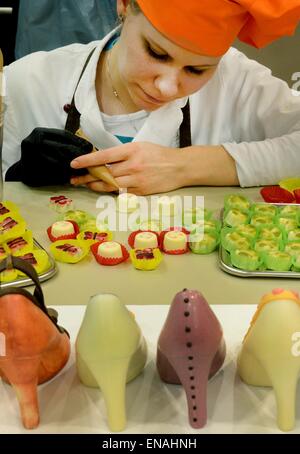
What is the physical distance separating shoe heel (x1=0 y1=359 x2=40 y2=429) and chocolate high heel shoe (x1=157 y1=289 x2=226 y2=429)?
0.12m

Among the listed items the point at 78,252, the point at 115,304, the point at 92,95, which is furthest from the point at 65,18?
the point at 115,304

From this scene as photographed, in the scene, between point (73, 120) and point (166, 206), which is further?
point (73, 120)

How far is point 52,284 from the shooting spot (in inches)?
32.4

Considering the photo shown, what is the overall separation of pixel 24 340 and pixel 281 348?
219mm

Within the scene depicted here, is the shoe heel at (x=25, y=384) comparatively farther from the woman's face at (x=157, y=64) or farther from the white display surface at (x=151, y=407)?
the woman's face at (x=157, y=64)

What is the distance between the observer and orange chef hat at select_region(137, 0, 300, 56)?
0.88 metres

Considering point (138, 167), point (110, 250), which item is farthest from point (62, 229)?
point (138, 167)

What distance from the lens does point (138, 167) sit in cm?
110

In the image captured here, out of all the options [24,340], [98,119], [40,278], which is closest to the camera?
[24,340]

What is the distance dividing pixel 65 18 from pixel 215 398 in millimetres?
1222

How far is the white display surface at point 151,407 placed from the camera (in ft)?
1.84

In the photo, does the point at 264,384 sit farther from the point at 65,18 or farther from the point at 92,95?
the point at 65,18

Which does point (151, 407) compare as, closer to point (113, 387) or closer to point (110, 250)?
point (113, 387)

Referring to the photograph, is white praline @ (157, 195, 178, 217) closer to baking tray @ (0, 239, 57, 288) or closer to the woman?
the woman
